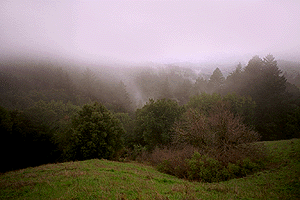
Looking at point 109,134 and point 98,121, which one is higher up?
point 98,121

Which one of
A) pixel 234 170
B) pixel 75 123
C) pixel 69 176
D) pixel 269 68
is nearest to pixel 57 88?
pixel 75 123

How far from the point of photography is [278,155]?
13.8 metres

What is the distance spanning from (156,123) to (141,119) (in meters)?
3.80

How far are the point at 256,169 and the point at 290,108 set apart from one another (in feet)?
140

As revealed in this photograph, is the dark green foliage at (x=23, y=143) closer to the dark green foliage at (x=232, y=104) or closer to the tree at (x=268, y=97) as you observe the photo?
the dark green foliage at (x=232, y=104)

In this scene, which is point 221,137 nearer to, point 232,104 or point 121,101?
point 232,104

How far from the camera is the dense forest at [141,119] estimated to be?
1895 centimetres

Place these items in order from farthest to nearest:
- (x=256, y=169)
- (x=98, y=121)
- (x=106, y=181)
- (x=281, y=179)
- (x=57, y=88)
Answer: (x=57, y=88)
(x=98, y=121)
(x=256, y=169)
(x=281, y=179)
(x=106, y=181)

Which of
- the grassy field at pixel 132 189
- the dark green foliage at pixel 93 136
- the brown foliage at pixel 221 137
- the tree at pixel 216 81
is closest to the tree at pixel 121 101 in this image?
the dark green foliage at pixel 93 136

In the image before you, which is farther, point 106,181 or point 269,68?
point 269,68

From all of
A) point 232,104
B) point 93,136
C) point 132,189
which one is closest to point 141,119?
point 93,136

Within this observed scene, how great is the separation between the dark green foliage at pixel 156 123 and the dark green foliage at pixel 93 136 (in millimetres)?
8481

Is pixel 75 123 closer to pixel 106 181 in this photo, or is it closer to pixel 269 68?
pixel 106 181

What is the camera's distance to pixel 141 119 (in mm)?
33906
